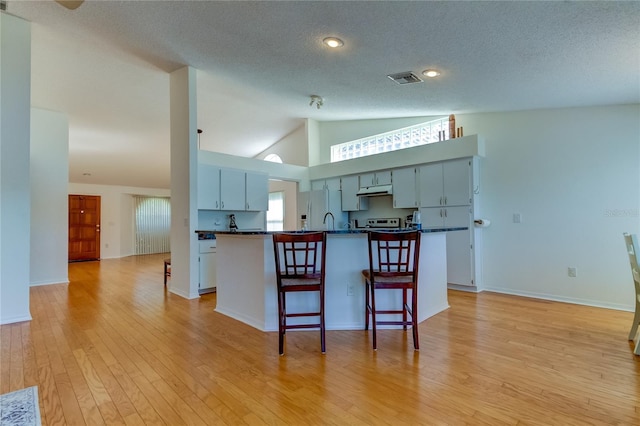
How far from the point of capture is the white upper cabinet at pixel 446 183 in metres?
4.63

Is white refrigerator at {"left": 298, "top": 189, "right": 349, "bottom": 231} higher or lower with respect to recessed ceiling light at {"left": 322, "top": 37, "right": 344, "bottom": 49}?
lower

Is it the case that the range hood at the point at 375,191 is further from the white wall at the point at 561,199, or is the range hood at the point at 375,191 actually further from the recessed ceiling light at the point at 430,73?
the recessed ceiling light at the point at 430,73

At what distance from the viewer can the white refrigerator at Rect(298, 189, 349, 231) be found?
20.3 ft

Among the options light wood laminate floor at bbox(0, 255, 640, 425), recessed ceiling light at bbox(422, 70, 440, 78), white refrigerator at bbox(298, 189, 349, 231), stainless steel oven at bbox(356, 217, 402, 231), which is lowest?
light wood laminate floor at bbox(0, 255, 640, 425)

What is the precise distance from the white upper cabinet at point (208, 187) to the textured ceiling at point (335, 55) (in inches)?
54.6

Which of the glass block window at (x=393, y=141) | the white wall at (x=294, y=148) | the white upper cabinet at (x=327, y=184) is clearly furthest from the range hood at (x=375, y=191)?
the white wall at (x=294, y=148)

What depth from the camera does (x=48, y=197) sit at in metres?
5.37

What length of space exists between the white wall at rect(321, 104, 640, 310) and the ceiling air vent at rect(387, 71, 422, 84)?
5.50 feet

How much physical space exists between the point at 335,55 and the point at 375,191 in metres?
2.74

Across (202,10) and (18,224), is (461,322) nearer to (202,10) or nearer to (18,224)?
(202,10)

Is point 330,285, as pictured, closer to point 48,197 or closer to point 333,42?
point 333,42

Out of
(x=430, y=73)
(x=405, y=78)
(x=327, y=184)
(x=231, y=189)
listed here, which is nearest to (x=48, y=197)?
(x=231, y=189)

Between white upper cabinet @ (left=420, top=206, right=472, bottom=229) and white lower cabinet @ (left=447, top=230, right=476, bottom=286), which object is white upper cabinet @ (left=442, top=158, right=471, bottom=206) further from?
white lower cabinet @ (left=447, top=230, right=476, bottom=286)

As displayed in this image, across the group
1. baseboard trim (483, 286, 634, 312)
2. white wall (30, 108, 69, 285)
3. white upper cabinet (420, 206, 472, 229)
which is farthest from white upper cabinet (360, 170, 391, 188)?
white wall (30, 108, 69, 285)
